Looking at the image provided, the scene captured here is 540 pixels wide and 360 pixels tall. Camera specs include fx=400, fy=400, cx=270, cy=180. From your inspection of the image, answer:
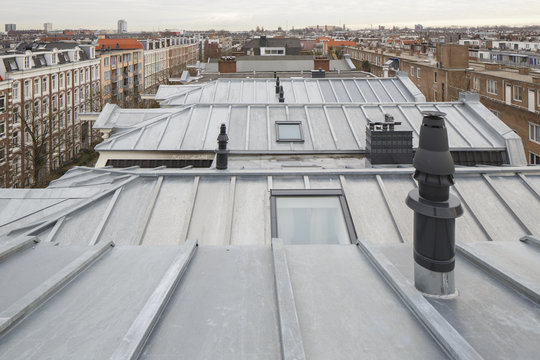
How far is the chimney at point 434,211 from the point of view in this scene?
13.0ft

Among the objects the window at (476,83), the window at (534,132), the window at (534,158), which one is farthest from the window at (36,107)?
the window at (534,132)

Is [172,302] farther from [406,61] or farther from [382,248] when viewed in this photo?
[406,61]

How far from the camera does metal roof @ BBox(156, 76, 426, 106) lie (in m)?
25.1

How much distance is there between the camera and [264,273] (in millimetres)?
4664

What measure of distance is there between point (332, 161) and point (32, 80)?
55468 mm

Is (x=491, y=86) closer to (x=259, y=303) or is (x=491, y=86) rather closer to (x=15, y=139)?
(x=259, y=303)

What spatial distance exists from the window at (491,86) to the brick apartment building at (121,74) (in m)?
61.6

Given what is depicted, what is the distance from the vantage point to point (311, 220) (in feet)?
28.6

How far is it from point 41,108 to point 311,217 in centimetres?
6072

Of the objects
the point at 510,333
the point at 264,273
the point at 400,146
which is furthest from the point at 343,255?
the point at 400,146

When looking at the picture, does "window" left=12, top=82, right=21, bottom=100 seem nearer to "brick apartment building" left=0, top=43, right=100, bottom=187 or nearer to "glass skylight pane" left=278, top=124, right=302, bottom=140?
"brick apartment building" left=0, top=43, right=100, bottom=187

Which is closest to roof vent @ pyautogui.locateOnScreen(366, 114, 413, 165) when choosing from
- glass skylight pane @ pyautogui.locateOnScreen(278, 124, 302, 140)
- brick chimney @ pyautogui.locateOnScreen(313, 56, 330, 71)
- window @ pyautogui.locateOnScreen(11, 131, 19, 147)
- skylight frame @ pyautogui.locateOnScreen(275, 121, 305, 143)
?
skylight frame @ pyautogui.locateOnScreen(275, 121, 305, 143)

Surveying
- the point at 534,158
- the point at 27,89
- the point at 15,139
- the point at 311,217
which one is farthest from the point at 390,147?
the point at 27,89

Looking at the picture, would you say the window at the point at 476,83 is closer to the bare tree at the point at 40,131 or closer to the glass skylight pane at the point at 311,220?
the glass skylight pane at the point at 311,220
